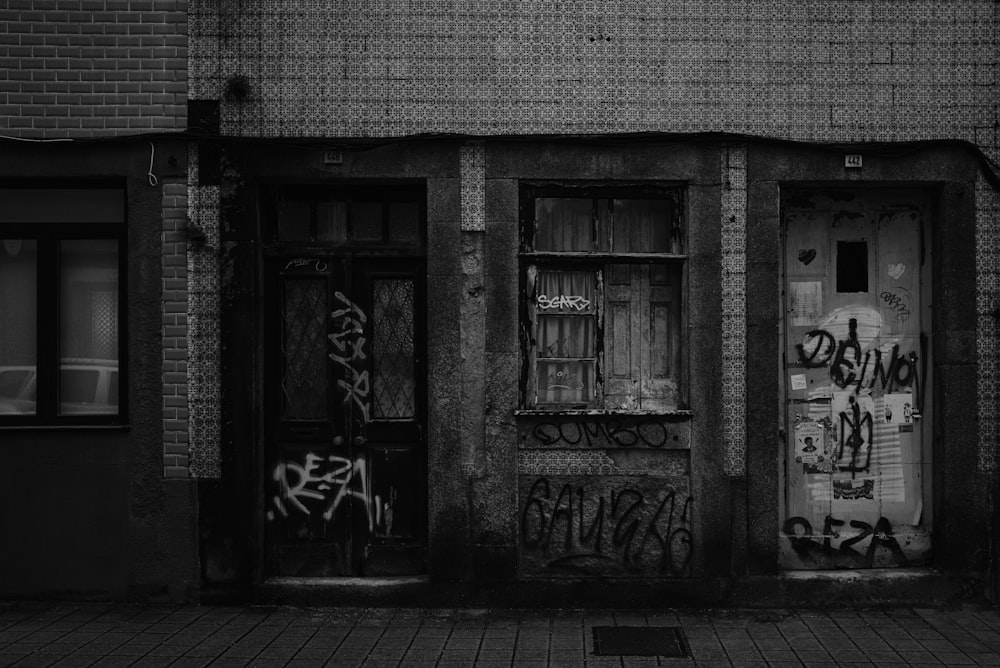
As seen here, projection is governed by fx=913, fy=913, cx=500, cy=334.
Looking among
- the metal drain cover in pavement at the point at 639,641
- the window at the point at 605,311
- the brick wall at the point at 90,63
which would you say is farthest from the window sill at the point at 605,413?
the brick wall at the point at 90,63

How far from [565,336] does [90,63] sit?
4336mm

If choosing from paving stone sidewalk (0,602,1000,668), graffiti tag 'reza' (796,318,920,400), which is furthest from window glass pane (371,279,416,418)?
graffiti tag 'reza' (796,318,920,400)

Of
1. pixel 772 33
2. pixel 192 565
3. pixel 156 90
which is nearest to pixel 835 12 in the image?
pixel 772 33

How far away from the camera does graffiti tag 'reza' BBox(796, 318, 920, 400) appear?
7.41m

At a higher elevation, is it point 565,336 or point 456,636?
point 565,336

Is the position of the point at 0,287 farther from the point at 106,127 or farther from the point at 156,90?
the point at 156,90

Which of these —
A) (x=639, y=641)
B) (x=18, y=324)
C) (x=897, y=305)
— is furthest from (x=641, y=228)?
(x=18, y=324)

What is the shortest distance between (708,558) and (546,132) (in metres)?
3.56

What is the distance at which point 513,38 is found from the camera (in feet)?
23.6

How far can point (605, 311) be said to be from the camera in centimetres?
739

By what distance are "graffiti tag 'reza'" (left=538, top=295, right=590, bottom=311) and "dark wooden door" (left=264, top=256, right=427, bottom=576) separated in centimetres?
99

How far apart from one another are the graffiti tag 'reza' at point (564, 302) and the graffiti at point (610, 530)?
142 cm

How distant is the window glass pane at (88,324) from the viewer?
24.2 feet

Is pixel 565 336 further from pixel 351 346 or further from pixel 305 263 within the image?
pixel 305 263
